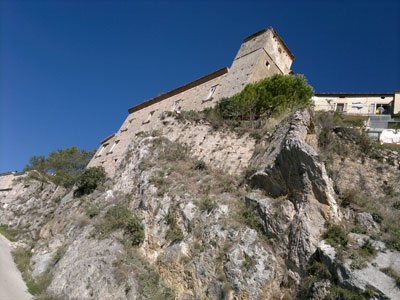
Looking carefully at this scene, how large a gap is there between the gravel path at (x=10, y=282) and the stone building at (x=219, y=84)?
30.8ft

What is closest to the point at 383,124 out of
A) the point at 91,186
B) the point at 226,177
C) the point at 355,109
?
the point at 355,109

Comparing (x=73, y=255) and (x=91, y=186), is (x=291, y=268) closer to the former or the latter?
(x=73, y=255)

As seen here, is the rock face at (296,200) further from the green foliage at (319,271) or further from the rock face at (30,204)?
the rock face at (30,204)

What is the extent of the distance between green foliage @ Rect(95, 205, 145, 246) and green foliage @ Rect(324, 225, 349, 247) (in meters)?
7.26

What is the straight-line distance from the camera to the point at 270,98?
16.4m

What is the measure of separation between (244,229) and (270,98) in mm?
9128

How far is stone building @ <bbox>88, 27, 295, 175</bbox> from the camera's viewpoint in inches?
883

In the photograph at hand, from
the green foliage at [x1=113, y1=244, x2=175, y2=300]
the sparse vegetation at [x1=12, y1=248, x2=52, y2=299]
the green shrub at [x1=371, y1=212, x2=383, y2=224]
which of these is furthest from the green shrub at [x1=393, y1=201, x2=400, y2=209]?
the sparse vegetation at [x1=12, y1=248, x2=52, y2=299]

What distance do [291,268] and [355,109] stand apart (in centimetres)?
2131

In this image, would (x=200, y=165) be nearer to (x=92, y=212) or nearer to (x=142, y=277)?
(x=142, y=277)

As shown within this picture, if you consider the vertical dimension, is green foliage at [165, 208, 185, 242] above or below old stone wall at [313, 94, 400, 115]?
below

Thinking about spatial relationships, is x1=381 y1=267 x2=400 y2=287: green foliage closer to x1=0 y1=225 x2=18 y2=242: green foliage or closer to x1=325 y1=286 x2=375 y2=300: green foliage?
x1=325 y1=286 x2=375 y2=300: green foliage

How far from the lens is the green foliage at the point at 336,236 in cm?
842

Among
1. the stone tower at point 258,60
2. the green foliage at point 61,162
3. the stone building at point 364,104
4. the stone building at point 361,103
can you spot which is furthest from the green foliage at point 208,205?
the green foliage at point 61,162
